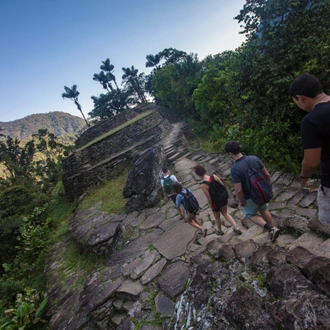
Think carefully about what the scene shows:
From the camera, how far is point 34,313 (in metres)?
4.36

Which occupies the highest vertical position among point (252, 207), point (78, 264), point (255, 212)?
point (252, 207)

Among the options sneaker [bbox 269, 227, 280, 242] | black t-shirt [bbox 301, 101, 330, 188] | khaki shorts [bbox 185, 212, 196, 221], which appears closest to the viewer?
black t-shirt [bbox 301, 101, 330, 188]

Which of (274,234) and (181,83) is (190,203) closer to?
(274,234)

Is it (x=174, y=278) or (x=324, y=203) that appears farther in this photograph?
(x=174, y=278)

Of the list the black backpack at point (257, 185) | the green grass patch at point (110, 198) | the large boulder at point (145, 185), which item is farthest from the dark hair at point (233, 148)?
the green grass patch at point (110, 198)

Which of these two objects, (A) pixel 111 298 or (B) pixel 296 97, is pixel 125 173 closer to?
(A) pixel 111 298

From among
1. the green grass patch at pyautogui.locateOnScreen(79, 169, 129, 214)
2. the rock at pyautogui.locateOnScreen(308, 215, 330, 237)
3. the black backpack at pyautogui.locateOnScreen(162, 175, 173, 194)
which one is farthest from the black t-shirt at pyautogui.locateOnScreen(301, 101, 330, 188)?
the green grass patch at pyautogui.locateOnScreen(79, 169, 129, 214)

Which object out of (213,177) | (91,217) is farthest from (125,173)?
(213,177)

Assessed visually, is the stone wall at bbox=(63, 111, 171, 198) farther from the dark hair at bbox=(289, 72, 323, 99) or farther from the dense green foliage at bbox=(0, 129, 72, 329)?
the dark hair at bbox=(289, 72, 323, 99)

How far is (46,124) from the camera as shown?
141m

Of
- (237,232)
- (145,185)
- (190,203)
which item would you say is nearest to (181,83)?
(145,185)

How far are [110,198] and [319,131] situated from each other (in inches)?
315

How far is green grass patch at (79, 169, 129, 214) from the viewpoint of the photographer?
23.2 ft

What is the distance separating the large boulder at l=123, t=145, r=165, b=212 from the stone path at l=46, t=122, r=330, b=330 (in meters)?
0.34
